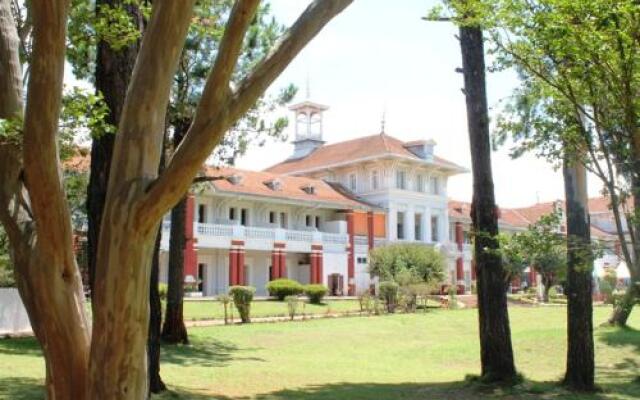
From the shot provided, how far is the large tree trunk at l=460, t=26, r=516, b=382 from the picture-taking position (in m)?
10.8

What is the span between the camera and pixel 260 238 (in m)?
42.4

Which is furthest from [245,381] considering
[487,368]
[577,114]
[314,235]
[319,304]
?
[314,235]

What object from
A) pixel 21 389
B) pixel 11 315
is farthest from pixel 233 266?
pixel 21 389

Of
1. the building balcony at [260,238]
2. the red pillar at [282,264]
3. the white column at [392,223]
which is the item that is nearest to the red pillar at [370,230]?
the white column at [392,223]

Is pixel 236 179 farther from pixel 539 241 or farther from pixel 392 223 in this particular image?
pixel 539 241

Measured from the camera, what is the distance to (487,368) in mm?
10797

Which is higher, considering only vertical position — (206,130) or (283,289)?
(206,130)

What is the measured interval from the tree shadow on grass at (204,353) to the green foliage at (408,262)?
20327 mm

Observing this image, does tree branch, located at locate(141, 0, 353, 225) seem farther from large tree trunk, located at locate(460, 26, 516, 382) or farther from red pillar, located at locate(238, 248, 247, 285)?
red pillar, located at locate(238, 248, 247, 285)

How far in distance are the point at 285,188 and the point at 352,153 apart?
7701 mm

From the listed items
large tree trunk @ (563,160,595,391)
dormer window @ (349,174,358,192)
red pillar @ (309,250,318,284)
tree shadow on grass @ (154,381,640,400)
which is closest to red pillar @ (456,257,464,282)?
dormer window @ (349,174,358,192)

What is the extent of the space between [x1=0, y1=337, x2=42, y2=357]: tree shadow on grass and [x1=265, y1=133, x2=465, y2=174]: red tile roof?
34.8 m

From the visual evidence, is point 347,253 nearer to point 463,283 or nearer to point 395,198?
point 395,198

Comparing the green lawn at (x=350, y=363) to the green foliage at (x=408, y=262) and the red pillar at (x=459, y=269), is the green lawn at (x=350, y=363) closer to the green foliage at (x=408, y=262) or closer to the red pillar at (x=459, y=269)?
the green foliage at (x=408, y=262)
